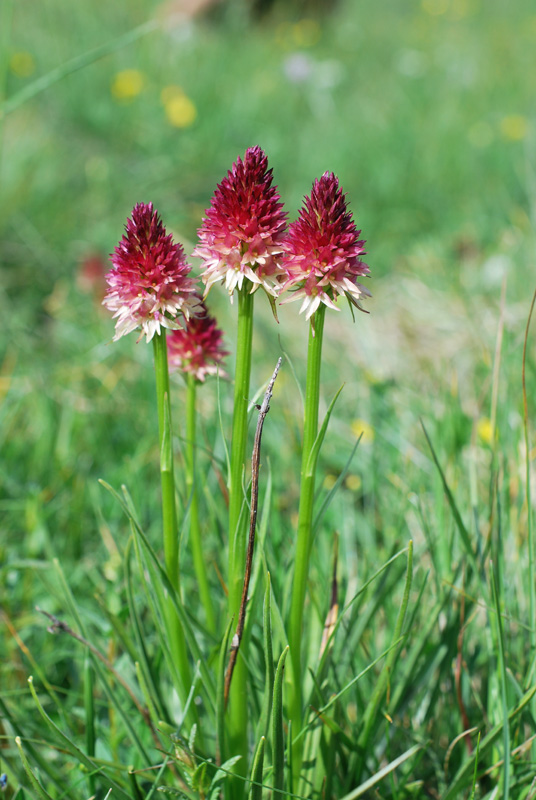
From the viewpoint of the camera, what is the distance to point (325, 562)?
5.32ft

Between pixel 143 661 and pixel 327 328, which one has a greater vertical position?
pixel 327 328

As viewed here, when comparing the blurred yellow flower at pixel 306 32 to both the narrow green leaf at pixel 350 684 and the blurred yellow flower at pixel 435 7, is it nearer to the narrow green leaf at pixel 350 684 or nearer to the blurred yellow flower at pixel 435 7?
the blurred yellow flower at pixel 435 7

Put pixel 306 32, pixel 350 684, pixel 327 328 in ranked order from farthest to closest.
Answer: pixel 306 32, pixel 327 328, pixel 350 684

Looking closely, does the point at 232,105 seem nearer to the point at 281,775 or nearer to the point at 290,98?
the point at 290,98

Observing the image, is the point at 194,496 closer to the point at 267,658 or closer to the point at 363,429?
the point at 267,658

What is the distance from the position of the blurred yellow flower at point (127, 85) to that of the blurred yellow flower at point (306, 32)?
289 centimetres

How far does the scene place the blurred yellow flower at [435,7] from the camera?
10.1 meters

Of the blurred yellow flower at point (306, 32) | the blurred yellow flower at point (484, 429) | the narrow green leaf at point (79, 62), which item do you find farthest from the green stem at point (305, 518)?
the blurred yellow flower at point (306, 32)

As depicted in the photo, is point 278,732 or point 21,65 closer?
point 278,732

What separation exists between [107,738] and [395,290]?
9.49 feet

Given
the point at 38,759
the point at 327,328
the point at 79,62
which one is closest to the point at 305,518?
the point at 38,759

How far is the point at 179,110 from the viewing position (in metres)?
5.36

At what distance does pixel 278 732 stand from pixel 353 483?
140 centimetres

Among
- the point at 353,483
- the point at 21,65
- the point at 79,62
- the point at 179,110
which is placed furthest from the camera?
the point at 21,65
